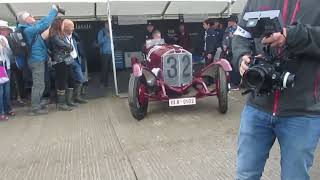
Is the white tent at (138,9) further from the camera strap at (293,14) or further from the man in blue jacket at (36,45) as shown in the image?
the camera strap at (293,14)

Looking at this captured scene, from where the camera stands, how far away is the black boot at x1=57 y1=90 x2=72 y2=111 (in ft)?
25.6

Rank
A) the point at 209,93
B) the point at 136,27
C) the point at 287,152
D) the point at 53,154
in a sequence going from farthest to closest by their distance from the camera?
the point at 136,27, the point at 209,93, the point at 53,154, the point at 287,152

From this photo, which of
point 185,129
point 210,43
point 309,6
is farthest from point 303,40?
point 210,43

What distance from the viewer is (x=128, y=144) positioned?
5277 mm

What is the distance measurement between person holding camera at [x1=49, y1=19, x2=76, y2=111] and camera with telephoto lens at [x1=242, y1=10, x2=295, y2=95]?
5776 mm

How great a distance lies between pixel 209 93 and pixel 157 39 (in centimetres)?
212

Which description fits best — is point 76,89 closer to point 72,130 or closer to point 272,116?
point 72,130

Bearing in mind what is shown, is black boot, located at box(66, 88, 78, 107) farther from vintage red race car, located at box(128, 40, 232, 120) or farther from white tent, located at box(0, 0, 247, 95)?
white tent, located at box(0, 0, 247, 95)

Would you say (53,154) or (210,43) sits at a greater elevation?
(210,43)

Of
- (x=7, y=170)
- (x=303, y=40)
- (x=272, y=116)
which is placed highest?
(x=303, y=40)

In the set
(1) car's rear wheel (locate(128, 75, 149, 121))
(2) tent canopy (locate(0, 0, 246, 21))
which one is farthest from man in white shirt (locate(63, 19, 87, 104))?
(2) tent canopy (locate(0, 0, 246, 21))

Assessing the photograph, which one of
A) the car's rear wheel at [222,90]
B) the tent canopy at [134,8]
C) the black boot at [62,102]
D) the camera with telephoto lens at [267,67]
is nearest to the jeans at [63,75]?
the black boot at [62,102]

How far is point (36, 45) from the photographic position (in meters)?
7.26

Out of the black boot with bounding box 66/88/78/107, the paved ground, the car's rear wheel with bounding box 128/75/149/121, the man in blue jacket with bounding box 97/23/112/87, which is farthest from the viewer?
the man in blue jacket with bounding box 97/23/112/87
